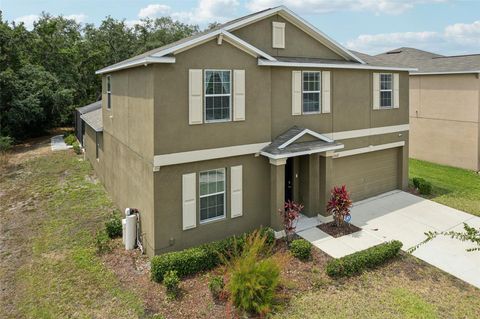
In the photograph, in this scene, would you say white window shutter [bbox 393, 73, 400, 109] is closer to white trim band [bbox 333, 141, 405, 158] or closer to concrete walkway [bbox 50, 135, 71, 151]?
white trim band [bbox 333, 141, 405, 158]

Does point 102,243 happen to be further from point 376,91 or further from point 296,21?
point 376,91

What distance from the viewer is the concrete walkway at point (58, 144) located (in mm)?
29469

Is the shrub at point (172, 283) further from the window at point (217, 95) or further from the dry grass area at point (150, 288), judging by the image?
the window at point (217, 95)

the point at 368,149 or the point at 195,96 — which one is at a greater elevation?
the point at 195,96

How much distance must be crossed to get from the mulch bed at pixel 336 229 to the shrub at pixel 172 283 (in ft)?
19.2

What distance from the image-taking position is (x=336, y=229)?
12.8 meters

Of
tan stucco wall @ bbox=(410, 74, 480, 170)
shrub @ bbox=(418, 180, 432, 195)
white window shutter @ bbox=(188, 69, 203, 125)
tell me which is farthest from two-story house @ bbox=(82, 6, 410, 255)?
tan stucco wall @ bbox=(410, 74, 480, 170)

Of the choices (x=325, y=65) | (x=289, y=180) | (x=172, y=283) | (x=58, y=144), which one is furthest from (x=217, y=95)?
(x=58, y=144)

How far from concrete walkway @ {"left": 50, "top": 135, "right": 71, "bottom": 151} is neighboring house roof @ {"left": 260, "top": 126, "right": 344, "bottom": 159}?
22.9 meters

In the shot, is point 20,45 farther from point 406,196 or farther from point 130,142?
point 406,196

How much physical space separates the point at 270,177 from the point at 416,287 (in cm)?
544

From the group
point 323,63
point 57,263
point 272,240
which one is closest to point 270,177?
point 272,240

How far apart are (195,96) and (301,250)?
18.4 feet

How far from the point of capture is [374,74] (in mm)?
15625
